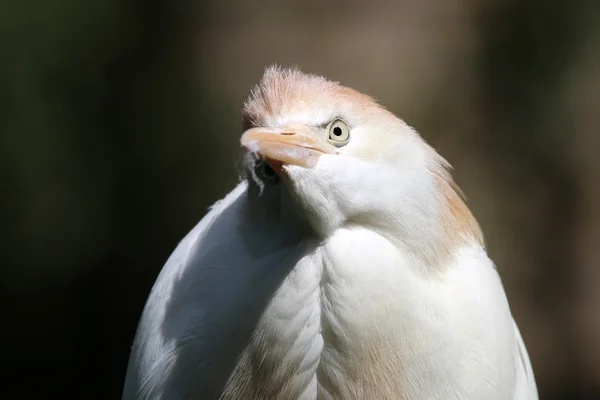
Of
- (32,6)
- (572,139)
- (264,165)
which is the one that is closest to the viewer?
(264,165)

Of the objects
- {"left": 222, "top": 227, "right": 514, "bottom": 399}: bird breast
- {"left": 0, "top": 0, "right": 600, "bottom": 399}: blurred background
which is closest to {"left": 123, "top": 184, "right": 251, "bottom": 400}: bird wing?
{"left": 222, "top": 227, "right": 514, "bottom": 399}: bird breast

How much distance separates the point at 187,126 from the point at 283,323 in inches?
59.6

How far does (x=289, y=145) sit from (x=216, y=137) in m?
1.55

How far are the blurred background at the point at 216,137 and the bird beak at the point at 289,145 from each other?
146cm

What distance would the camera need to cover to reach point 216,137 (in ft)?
7.09

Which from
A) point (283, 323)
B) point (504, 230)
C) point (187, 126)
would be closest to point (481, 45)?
point (504, 230)

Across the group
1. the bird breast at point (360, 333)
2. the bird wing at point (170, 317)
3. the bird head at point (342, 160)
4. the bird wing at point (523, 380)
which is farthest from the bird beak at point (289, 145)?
the bird wing at point (523, 380)

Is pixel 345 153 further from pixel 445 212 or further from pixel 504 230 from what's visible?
pixel 504 230

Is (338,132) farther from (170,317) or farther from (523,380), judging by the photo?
(523,380)


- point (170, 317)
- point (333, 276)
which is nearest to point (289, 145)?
point (333, 276)

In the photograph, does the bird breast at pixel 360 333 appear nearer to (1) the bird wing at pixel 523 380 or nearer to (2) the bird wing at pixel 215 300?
(2) the bird wing at pixel 215 300

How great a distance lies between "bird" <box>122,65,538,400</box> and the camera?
683 mm

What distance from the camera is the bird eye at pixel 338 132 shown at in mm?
690

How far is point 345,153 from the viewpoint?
0.69 meters
